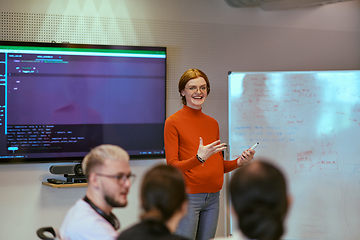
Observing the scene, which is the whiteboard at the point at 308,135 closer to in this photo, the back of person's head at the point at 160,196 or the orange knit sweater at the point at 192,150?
the orange knit sweater at the point at 192,150

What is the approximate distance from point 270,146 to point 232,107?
545 millimetres

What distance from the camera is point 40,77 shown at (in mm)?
3252

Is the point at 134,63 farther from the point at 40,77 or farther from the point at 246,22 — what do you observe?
the point at 246,22

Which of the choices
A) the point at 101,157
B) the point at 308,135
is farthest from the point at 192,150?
the point at 308,135

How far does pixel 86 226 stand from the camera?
1.34 meters

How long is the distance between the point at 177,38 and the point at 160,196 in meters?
2.80

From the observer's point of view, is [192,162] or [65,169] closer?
[192,162]

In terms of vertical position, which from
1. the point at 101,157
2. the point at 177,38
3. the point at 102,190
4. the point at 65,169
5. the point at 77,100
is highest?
the point at 177,38

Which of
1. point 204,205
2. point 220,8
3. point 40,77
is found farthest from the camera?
point 220,8

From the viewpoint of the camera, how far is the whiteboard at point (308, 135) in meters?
3.46

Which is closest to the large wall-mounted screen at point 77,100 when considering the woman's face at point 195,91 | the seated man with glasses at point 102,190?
A: the woman's face at point 195,91

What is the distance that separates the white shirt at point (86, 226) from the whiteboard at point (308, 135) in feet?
7.36

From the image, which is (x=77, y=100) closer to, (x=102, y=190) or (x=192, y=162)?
(x=192, y=162)

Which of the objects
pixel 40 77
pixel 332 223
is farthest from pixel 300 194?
pixel 40 77
